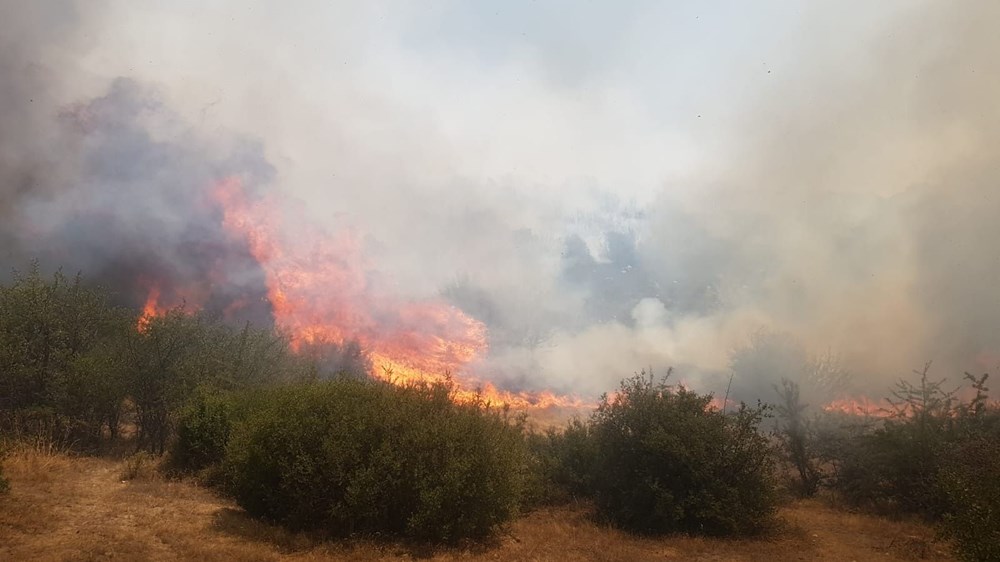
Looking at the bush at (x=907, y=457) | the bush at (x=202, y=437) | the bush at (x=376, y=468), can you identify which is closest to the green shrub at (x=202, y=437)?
the bush at (x=202, y=437)

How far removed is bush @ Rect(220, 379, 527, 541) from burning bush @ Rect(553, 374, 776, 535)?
17.6 feet

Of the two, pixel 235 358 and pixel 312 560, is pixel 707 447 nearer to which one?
pixel 312 560

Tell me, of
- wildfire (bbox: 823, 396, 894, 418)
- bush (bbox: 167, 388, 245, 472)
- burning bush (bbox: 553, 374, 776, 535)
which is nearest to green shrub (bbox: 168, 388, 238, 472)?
bush (bbox: 167, 388, 245, 472)

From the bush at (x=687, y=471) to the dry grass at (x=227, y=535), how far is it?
33.2 inches

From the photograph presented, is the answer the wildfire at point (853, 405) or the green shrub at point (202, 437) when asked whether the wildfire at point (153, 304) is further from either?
the wildfire at point (853, 405)

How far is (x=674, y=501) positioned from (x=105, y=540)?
16.8 meters

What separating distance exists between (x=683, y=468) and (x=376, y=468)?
10921 millimetres

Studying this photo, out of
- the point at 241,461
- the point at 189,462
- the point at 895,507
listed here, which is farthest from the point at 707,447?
the point at 189,462

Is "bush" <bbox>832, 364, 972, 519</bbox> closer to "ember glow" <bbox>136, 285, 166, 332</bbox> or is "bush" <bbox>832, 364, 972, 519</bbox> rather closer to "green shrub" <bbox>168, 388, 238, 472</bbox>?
"green shrub" <bbox>168, 388, 238, 472</bbox>

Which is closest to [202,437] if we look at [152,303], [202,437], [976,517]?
[202,437]

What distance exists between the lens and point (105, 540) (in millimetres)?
11828

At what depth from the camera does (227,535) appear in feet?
43.8

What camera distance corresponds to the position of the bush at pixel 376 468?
1400 cm

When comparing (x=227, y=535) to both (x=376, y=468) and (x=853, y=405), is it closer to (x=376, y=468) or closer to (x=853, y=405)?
(x=376, y=468)
